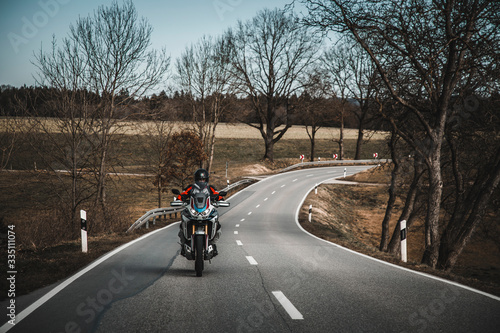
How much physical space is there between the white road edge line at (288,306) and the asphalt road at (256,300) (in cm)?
1

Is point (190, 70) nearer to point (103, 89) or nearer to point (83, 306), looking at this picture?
point (103, 89)

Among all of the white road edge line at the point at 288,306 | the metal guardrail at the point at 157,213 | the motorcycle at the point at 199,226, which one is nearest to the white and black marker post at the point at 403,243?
the motorcycle at the point at 199,226

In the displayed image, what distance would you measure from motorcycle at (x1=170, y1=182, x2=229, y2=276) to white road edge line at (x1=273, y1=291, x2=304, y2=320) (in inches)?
71.9

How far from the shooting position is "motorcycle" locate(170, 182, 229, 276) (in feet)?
22.6

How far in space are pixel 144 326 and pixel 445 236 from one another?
1215 centimetres

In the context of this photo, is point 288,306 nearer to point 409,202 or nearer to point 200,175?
point 200,175

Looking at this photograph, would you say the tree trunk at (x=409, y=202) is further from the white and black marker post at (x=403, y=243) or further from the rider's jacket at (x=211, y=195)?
the rider's jacket at (x=211, y=195)

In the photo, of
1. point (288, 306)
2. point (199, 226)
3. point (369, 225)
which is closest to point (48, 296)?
point (199, 226)

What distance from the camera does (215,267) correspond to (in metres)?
7.86

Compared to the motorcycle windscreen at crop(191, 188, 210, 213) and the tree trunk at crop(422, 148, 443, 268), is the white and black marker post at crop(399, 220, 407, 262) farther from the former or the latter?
the motorcycle windscreen at crop(191, 188, 210, 213)

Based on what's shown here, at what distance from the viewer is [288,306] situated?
16.0 feet

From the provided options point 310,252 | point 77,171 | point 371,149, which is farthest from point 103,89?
point 371,149

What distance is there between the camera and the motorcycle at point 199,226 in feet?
22.6

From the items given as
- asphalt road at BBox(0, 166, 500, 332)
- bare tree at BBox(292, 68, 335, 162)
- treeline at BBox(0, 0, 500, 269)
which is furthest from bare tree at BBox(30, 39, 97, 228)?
bare tree at BBox(292, 68, 335, 162)
